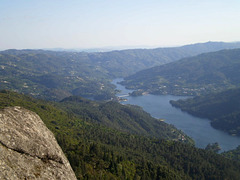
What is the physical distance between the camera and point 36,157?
16.2 metres

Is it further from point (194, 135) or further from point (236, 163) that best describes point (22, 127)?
point (194, 135)

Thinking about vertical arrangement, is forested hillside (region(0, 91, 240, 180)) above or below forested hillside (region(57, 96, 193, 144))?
above

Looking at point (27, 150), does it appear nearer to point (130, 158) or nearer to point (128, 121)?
point (130, 158)

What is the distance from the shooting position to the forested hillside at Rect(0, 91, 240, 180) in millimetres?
49938

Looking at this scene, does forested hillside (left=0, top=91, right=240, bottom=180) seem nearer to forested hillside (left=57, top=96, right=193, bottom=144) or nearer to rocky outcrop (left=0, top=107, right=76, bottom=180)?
rocky outcrop (left=0, top=107, right=76, bottom=180)

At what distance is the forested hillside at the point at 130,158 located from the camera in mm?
49938

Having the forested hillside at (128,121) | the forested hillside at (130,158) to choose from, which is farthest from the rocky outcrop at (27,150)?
the forested hillside at (128,121)

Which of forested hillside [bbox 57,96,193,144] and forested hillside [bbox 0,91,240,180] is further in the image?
forested hillside [bbox 57,96,193,144]

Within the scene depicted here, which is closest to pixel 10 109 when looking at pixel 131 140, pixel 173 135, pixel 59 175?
pixel 59 175

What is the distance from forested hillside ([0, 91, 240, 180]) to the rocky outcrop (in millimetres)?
22949

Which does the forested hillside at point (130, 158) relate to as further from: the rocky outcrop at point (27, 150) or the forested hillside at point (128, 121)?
the forested hillside at point (128, 121)

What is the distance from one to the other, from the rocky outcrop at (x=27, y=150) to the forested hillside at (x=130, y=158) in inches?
904

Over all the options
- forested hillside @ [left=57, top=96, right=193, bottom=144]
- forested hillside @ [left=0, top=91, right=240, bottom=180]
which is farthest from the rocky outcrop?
forested hillside @ [left=57, top=96, right=193, bottom=144]

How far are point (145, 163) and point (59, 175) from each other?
53531 mm
